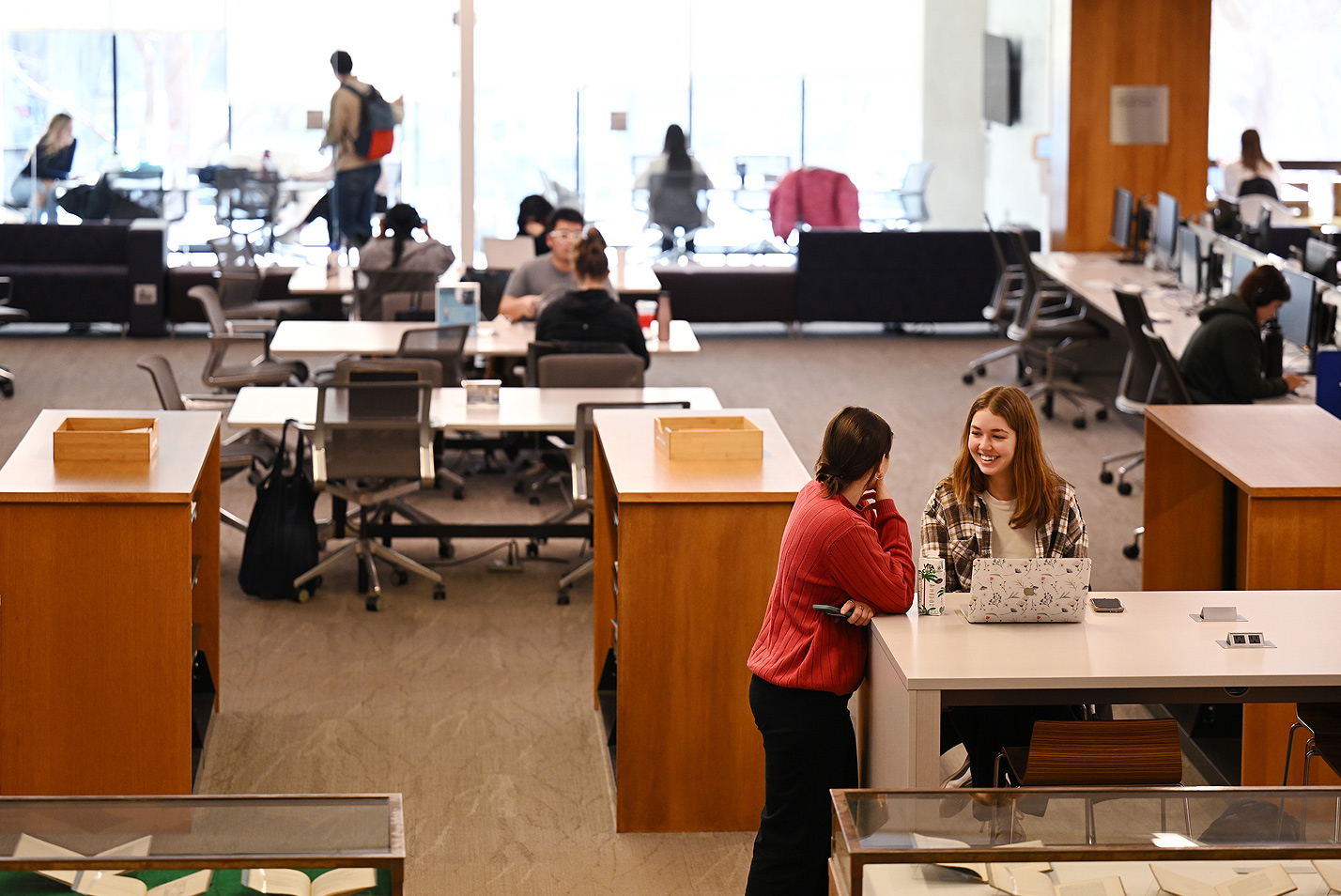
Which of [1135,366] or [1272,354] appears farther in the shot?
[1135,366]

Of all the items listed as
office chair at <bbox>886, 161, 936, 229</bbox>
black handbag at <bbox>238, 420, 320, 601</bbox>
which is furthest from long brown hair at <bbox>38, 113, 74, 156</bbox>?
black handbag at <bbox>238, 420, 320, 601</bbox>

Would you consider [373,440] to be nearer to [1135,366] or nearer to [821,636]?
[821,636]

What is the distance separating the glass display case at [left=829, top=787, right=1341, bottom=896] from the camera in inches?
87.5

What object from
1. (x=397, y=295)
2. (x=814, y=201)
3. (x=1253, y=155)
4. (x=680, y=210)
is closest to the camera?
(x=397, y=295)

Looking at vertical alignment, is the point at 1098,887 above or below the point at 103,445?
below

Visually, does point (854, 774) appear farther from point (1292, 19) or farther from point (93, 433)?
point (1292, 19)

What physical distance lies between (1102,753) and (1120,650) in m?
0.31

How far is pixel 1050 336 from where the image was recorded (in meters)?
9.76

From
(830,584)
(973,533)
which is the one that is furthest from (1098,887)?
(973,533)

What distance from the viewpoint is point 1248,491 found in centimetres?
415

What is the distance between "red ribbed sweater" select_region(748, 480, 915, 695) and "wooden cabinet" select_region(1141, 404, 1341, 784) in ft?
4.06

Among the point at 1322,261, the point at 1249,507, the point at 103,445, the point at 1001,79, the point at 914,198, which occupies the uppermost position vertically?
the point at 1001,79

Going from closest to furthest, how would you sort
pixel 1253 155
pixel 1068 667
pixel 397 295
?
pixel 1068 667
pixel 397 295
pixel 1253 155

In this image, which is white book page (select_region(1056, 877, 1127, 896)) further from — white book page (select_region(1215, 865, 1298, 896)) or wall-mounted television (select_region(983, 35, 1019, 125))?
wall-mounted television (select_region(983, 35, 1019, 125))
